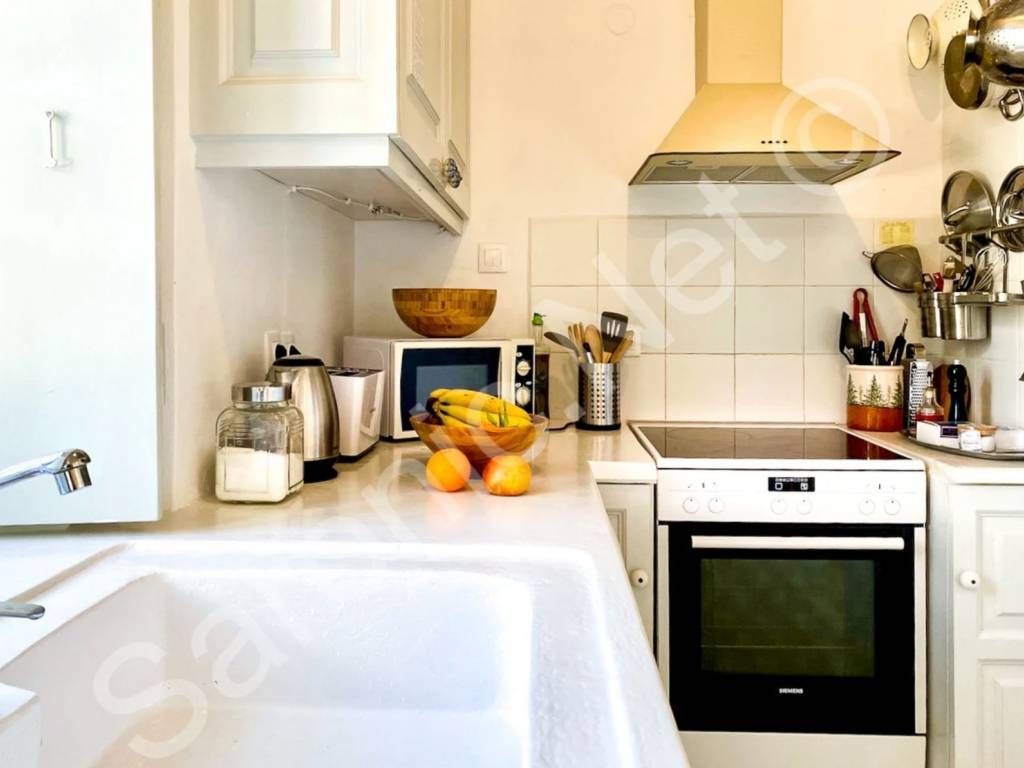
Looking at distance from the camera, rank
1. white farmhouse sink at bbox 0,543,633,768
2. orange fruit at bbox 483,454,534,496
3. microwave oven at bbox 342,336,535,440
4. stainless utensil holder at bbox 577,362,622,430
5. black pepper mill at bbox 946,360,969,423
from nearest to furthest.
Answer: white farmhouse sink at bbox 0,543,633,768 < orange fruit at bbox 483,454,534,496 < microwave oven at bbox 342,336,535,440 < black pepper mill at bbox 946,360,969,423 < stainless utensil holder at bbox 577,362,622,430

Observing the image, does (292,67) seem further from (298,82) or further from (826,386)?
(826,386)

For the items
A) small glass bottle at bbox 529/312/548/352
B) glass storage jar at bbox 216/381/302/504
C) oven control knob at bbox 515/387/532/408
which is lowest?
glass storage jar at bbox 216/381/302/504

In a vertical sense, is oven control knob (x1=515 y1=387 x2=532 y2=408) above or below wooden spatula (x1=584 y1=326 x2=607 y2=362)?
below

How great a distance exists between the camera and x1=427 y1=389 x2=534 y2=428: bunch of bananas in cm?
141

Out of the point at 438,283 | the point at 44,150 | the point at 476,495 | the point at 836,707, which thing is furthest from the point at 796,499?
the point at 44,150

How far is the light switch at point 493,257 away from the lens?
224 cm

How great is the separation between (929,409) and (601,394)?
820 millimetres

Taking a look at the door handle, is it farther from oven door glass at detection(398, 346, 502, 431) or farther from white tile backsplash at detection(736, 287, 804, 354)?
oven door glass at detection(398, 346, 502, 431)

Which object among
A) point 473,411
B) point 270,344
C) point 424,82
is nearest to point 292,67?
point 424,82

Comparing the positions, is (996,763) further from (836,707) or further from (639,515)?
(639,515)

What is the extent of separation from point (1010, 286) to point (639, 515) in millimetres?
1100

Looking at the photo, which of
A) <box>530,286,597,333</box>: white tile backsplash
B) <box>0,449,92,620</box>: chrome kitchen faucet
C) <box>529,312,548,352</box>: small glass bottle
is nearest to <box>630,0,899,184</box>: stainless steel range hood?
<box>530,286,597,333</box>: white tile backsplash

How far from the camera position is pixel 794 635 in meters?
1.60

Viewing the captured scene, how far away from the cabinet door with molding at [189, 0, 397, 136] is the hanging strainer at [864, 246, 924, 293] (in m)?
→ 1.58
